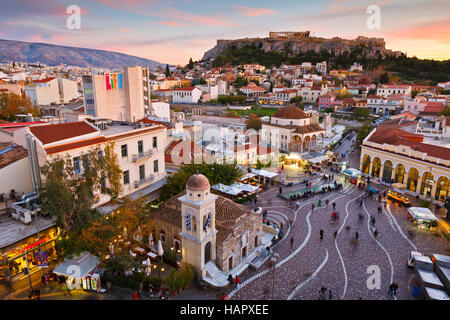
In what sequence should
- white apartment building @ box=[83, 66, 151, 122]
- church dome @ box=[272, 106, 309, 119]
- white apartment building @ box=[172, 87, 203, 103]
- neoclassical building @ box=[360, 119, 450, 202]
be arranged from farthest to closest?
1. white apartment building @ box=[172, 87, 203, 103]
2. church dome @ box=[272, 106, 309, 119]
3. white apartment building @ box=[83, 66, 151, 122]
4. neoclassical building @ box=[360, 119, 450, 202]

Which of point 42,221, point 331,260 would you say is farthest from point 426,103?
point 42,221

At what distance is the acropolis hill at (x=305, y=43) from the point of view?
523 ft

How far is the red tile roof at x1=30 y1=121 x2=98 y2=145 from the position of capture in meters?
15.9

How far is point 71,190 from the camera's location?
1387 centimetres

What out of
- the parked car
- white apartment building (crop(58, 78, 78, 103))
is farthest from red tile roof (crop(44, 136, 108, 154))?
white apartment building (crop(58, 78, 78, 103))

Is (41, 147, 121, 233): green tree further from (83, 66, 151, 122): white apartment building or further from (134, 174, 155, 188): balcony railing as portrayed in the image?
(83, 66, 151, 122): white apartment building

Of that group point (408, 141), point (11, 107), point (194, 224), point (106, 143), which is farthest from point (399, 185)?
point (11, 107)

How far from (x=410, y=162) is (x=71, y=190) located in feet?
101

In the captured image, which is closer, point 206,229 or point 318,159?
point 206,229

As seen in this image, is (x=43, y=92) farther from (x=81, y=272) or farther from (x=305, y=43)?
(x=305, y=43)

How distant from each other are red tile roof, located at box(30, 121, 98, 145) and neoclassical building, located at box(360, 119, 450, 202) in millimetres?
29490
